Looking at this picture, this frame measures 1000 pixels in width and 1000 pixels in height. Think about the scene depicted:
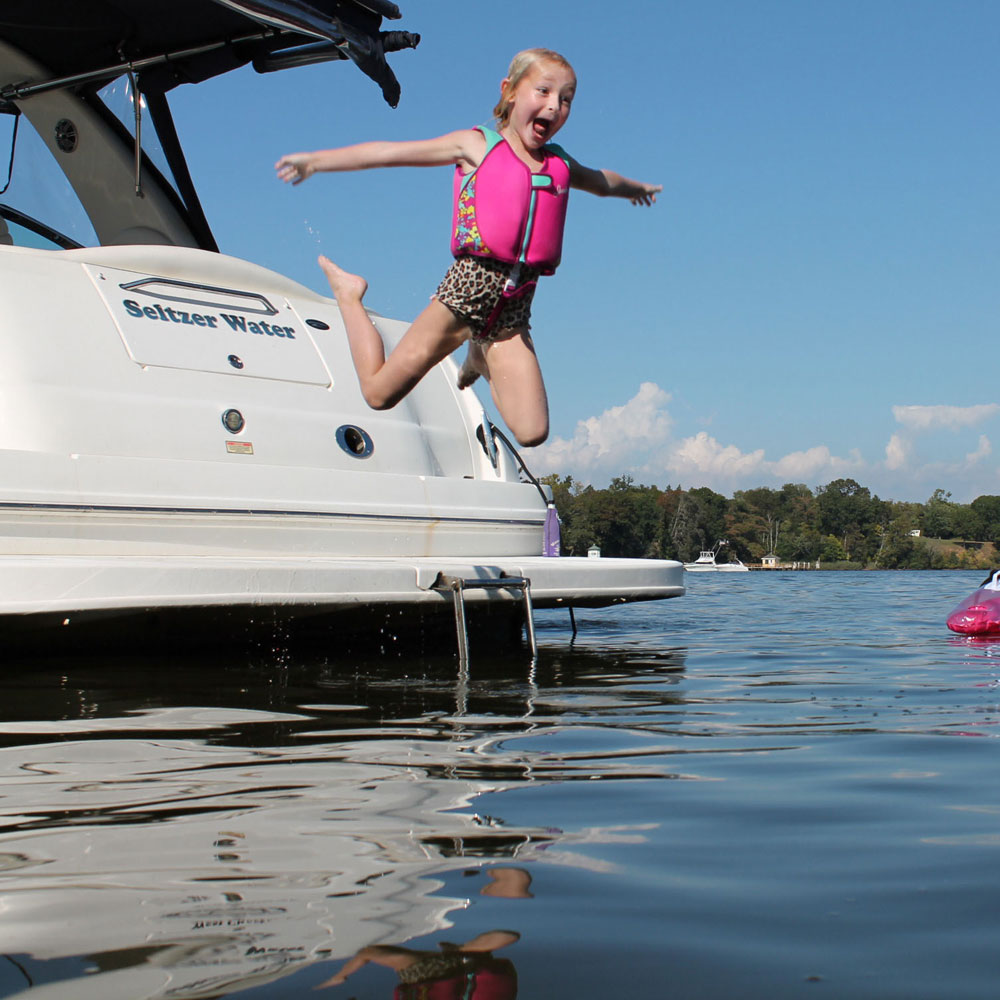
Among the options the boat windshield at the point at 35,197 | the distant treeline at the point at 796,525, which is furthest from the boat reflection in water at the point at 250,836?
the distant treeline at the point at 796,525

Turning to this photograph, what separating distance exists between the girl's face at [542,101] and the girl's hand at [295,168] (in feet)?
2.42

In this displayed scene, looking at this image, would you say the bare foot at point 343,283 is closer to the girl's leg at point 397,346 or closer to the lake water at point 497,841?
the girl's leg at point 397,346

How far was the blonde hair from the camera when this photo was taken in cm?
412

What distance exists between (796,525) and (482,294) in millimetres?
157679

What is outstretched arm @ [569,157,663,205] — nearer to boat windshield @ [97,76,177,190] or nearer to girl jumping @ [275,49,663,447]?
girl jumping @ [275,49,663,447]

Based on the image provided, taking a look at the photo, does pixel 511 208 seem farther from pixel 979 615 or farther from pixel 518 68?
pixel 979 615

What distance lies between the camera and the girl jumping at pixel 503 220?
416cm

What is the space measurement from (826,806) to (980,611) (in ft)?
20.0

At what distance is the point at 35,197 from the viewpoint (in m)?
6.54

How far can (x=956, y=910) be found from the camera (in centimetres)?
186

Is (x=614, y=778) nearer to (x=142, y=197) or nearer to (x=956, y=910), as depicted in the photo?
(x=956, y=910)

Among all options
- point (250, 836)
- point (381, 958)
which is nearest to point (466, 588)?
point (250, 836)

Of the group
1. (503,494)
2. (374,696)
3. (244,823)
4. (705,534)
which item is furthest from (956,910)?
(705,534)

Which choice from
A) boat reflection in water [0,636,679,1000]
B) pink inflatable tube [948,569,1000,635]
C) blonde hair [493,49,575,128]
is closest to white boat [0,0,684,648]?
boat reflection in water [0,636,679,1000]
